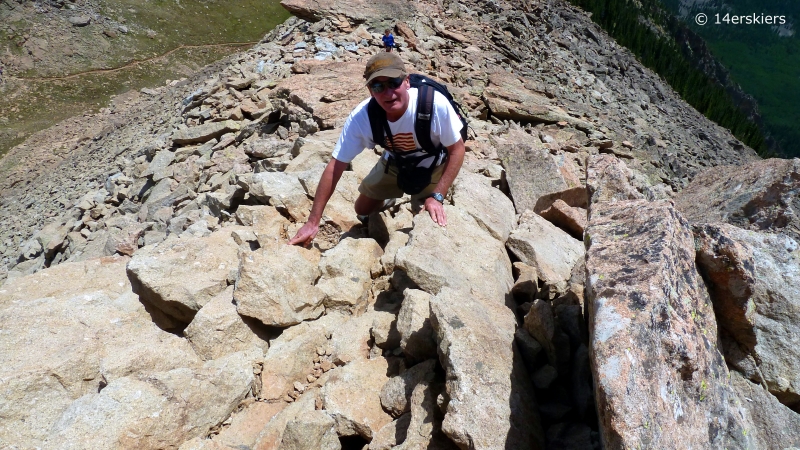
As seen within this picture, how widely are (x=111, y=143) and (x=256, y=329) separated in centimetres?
1786

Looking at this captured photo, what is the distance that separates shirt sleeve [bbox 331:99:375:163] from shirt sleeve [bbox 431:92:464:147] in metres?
0.90

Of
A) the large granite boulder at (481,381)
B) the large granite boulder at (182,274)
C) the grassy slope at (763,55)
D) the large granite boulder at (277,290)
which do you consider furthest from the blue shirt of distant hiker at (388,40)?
the grassy slope at (763,55)

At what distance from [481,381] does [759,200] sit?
13.5 feet

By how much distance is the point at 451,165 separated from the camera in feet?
24.2

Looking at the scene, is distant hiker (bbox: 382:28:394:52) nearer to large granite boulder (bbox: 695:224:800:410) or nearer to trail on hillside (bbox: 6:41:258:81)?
large granite boulder (bbox: 695:224:800:410)

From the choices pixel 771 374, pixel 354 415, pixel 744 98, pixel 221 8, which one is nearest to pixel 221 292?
pixel 354 415

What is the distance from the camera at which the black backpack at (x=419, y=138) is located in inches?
273

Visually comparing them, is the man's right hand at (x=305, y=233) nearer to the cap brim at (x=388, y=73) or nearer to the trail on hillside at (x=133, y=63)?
the cap brim at (x=388, y=73)

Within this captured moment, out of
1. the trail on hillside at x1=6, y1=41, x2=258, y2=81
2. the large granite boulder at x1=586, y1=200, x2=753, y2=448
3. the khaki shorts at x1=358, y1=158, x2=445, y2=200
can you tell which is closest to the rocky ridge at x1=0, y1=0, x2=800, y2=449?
the large granite boulder at x1=586, y1=200, x2=753, y2=448

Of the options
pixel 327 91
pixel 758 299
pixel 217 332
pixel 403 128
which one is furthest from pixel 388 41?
pixel 758 299

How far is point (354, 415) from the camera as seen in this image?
500 cm

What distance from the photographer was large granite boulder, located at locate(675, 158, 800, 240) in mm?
5969

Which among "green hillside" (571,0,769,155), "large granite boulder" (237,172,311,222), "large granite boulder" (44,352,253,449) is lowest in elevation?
"green hillside" (571,0,769,155)

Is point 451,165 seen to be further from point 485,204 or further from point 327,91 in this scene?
point 327,91
